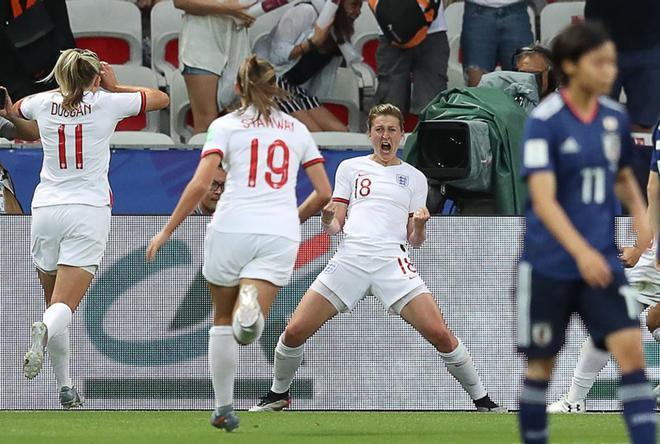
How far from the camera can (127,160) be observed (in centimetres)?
1266

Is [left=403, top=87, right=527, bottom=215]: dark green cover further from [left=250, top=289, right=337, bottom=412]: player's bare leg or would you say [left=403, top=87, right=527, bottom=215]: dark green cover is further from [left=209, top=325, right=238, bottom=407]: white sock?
[left=209, top=325, right=238, bottom=407]: white sock

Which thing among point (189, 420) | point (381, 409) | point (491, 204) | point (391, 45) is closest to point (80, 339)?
point (189, 420)

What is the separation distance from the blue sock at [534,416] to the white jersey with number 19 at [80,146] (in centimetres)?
421

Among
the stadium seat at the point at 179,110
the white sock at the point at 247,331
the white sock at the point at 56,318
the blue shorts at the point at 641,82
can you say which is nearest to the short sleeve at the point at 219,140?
the white sock at the point at 247,331

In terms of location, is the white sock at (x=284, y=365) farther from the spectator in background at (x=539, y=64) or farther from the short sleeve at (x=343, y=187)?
the spectator in background at (x=539, y=64)

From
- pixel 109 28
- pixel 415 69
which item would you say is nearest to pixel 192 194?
pixel 415 69

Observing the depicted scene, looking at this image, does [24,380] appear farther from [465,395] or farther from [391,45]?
[391,45]

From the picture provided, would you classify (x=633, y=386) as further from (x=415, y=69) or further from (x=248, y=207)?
(x=415, y=69)

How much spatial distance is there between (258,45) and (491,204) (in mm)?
3336

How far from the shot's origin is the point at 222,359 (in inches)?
333

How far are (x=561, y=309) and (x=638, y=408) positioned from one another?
491 millimetres

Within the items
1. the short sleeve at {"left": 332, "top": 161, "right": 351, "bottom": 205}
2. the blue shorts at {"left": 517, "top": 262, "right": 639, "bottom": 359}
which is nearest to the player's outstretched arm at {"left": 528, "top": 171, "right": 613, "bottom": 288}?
the blue shorts at {"left": 517, "top": 262, "right": 639, "bottom": 359}

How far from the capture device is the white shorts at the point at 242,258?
27.1 feet

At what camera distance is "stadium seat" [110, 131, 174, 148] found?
13090mm
